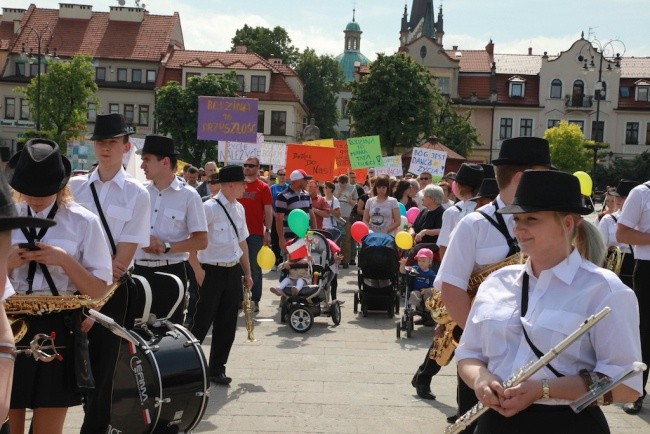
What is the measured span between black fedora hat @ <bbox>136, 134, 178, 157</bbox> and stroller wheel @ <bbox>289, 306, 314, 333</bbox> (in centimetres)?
467

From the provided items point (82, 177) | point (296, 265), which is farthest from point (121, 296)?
point (296, 265)

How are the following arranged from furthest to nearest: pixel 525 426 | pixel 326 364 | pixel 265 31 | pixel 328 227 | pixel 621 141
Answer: pixel 265 31
pixel 621 141
pixel 328 227
pixel 326 364
pixel 525 426

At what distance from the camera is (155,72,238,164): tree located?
72125 mm

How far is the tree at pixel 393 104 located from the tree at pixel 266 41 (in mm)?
33968

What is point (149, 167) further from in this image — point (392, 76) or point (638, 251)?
point (392, 76)

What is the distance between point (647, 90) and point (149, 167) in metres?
83.2

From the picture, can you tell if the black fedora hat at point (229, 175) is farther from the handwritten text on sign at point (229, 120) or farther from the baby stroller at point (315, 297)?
the handwritten text on sign at point (229, 120)

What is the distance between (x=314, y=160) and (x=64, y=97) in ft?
143

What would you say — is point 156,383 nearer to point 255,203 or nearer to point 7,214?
point 7,214

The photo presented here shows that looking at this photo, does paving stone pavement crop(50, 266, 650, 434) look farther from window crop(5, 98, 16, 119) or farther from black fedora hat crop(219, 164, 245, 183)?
window crop(5, 98, 16, 119)

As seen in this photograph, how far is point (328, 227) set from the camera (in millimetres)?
19141

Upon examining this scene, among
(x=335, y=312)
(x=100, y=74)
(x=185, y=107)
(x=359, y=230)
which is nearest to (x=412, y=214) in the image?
(x=359, y=230)

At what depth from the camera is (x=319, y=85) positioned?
10219cm

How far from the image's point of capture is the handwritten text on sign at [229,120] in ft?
66.1
